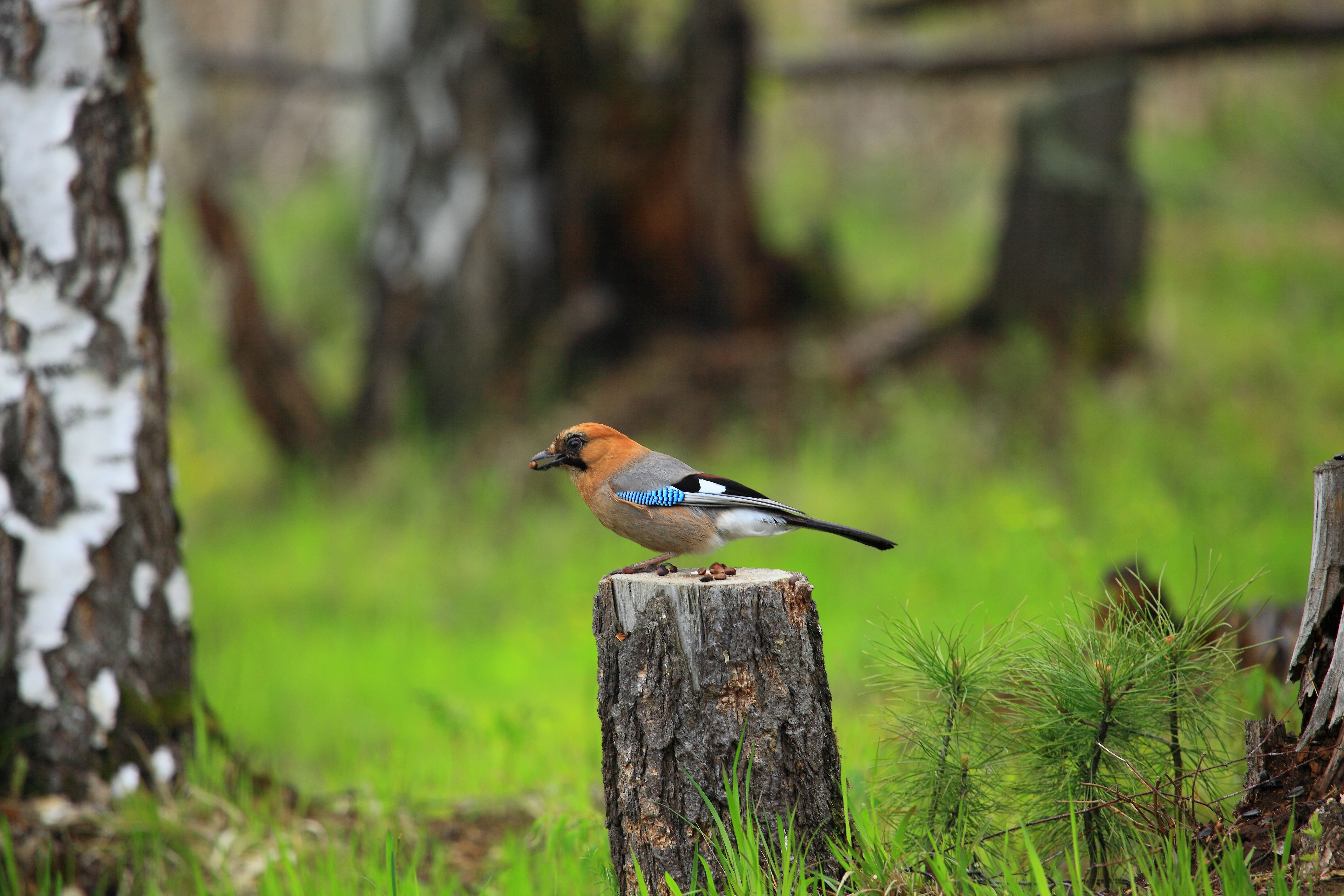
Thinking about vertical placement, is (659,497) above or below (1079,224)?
below

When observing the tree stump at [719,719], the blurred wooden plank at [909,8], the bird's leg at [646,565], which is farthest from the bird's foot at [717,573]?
the blurred wooden plank at [909,8]

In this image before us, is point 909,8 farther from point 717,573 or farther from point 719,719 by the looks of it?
point 719,719

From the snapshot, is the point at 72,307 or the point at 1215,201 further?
the point at 1215,201

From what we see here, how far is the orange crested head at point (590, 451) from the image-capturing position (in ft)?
9.57

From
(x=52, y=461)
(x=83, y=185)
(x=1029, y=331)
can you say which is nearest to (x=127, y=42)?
(x=83, y=185)

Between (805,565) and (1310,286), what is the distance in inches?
221

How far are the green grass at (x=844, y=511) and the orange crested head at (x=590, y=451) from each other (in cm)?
103

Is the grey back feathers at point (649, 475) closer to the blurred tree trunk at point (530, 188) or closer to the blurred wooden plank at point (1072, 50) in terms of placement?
the blurred tree trunk at point (530, 188)

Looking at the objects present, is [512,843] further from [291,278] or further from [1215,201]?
[291,278]

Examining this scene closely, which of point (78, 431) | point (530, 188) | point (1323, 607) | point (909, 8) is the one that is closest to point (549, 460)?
point (78, 431)

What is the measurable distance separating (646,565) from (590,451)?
34 centimetres

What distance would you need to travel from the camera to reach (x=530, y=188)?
8.86 m

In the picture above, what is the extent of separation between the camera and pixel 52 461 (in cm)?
349

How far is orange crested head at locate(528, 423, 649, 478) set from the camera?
2916mm
